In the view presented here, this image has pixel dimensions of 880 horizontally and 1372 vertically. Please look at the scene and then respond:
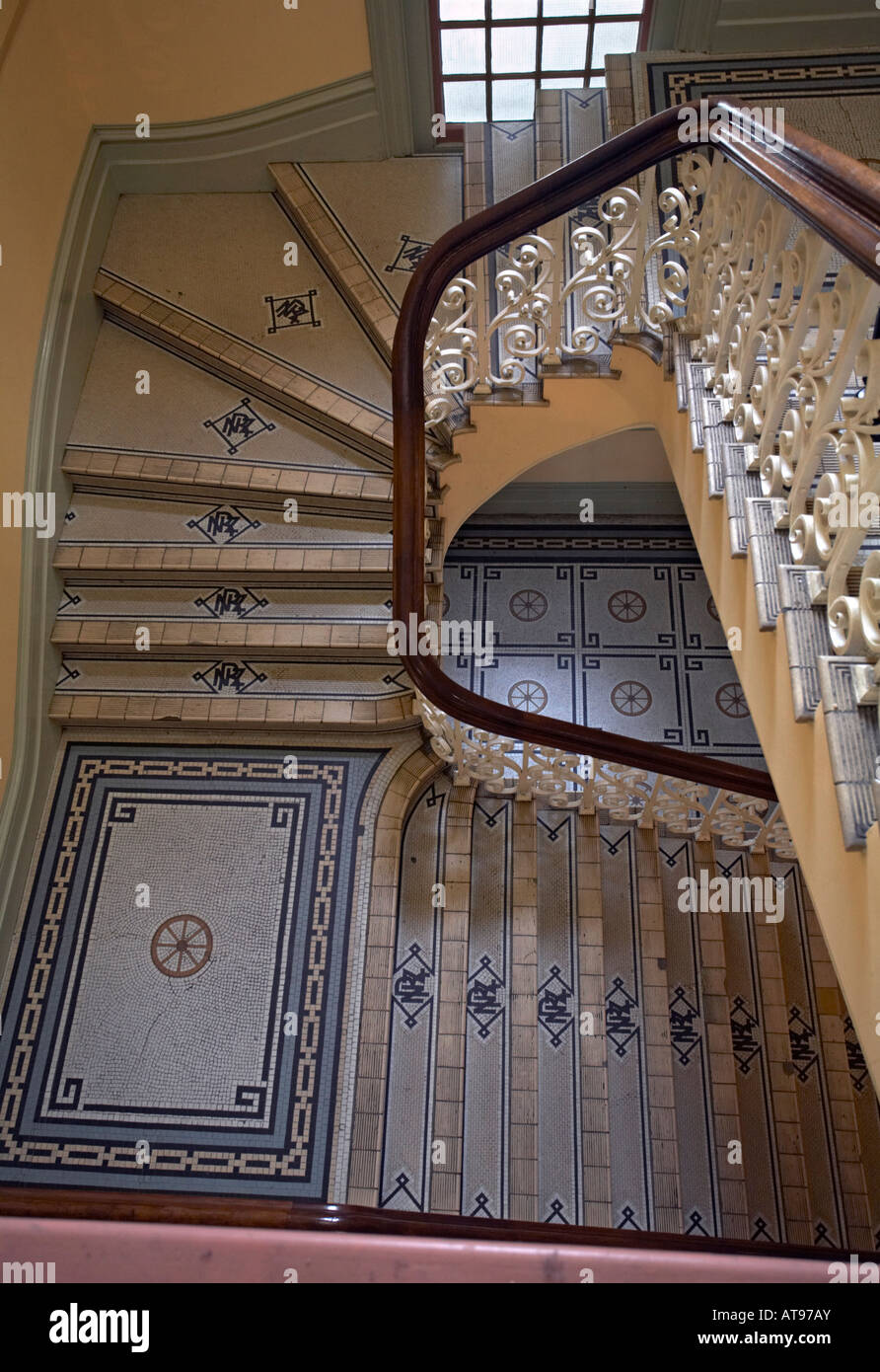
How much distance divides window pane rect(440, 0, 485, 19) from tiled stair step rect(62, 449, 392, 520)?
2221mm

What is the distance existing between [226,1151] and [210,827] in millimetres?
1147

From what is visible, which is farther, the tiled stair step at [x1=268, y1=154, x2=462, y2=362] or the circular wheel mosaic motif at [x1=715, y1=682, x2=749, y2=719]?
the circular wheel mosaic motif at [x1=715, y1=682, x2=749, y2=719]

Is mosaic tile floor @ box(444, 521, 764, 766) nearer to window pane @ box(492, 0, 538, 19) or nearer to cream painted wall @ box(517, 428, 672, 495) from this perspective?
cream painted wall @ box(517, 428, 672, 495)

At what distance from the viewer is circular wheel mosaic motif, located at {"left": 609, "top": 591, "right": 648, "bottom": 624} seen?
16.4ft

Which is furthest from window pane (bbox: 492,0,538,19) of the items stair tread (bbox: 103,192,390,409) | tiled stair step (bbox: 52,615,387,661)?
tiled stair step (bbox: 52,615,387,661)

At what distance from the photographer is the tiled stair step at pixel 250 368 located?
4039 millimetres

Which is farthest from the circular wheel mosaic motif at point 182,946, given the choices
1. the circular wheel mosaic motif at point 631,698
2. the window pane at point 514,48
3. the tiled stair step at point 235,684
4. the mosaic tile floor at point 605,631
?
the window pane at point 514,48

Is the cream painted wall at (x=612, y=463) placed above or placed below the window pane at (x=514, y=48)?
below

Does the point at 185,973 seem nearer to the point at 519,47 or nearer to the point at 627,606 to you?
the point at 627,606

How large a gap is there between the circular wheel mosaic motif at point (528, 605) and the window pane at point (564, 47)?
2.50 meters

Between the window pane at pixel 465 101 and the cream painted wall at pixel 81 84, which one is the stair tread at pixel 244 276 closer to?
the cream painted wall at pixel 81 84

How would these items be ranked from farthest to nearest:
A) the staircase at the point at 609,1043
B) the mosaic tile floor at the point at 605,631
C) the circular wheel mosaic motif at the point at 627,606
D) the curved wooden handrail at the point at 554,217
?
the circular wheel mosaic motif at the point at 627,606
the mosaic tile floor at the point at 605,631
the staircase at the point at 609,1043
the curved wooden handrail at the point at 554,217

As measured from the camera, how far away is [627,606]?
5051 mm

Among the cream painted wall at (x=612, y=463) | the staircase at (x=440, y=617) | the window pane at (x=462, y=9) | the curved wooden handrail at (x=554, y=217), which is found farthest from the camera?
the cream painted wall at (x=612, y=463)
